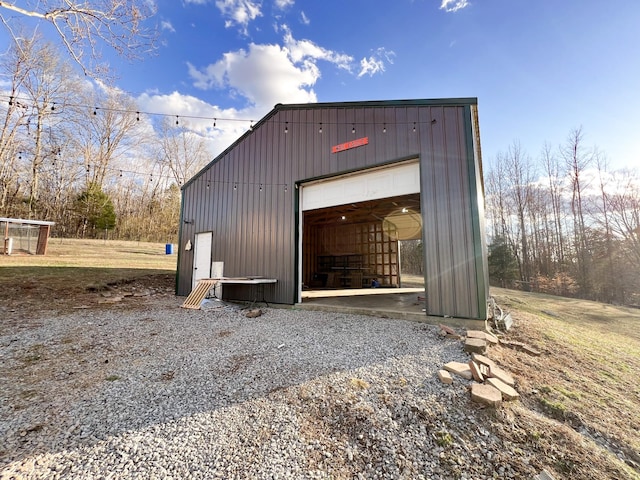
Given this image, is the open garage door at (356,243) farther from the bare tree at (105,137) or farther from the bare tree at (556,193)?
the bare tree at (105,137)

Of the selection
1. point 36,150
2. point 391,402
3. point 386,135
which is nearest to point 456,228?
point 386,135

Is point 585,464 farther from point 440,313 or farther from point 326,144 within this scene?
point 326,144

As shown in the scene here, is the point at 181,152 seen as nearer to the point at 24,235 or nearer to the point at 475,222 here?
the point at 24,235

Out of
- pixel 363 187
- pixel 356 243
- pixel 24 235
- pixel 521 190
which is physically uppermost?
pixel 521 190

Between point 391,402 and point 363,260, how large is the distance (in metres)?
10.6

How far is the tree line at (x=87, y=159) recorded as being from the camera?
590 inches

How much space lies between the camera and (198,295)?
6523 millimetres

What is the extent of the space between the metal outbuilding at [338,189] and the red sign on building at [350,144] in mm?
24

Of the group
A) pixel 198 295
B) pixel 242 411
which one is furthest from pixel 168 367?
pixel 198 295

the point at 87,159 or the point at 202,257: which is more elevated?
the point at 87,159

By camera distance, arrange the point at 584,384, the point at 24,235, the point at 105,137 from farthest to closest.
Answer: the point at 105,137
the point at 24,235
the point at 584,384

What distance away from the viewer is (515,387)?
2.62 meters

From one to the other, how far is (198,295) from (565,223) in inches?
853

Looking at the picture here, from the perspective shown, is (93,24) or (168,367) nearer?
(168,367)
